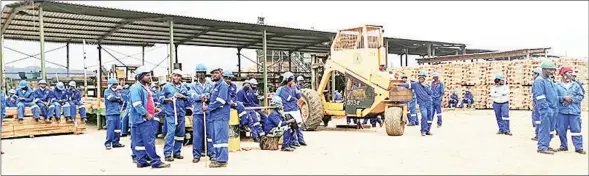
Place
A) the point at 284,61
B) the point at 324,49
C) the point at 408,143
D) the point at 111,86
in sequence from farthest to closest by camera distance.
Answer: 1. the point at 284,61
2. the point at 324,49
3. the point at 111,86
4. the point at 408,143

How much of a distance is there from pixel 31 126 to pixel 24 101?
83 centimetres

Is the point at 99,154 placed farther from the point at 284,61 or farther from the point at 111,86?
the point at 284,61

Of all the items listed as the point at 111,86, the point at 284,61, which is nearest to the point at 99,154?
the point at 111,86

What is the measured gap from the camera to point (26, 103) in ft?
46.3

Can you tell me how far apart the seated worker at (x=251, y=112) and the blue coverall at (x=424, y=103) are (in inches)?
158

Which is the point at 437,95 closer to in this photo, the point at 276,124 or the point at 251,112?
the point at 276,124

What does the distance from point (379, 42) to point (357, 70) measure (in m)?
0.84

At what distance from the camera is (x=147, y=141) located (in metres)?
7.55

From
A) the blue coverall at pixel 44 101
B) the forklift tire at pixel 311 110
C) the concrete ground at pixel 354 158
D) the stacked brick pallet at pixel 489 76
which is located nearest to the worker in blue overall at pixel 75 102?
the blue coverall at pixel 44 101

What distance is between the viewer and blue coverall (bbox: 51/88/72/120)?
558 inches

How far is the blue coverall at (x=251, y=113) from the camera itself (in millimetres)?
9750

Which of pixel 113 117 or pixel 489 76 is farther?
pixel 489 76

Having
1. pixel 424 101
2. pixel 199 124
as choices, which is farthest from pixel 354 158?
pixel 424 101

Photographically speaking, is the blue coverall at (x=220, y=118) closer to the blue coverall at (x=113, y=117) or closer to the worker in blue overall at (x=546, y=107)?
the blue coverall at (x=113, y=117)
